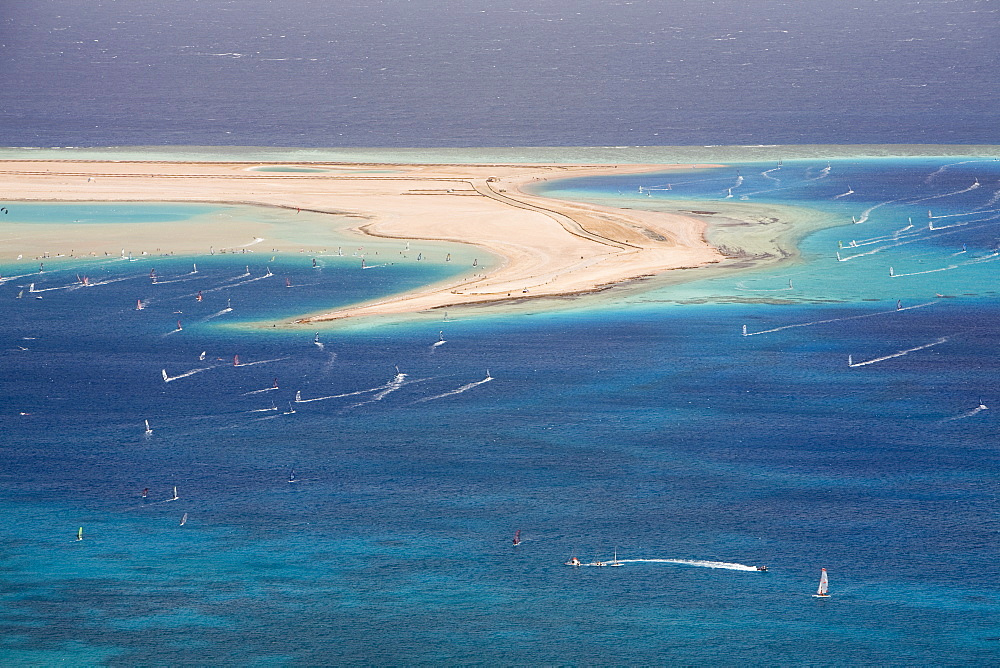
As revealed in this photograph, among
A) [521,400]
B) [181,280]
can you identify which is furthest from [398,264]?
[521,400]

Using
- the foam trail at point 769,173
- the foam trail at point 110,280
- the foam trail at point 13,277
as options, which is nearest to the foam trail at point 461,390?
the foam trail at point 110,280

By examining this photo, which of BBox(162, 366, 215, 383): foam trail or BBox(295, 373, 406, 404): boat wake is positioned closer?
BBox(295, 373, 406, 404): boat wake

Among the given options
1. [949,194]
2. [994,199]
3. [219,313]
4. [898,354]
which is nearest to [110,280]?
[219,313]

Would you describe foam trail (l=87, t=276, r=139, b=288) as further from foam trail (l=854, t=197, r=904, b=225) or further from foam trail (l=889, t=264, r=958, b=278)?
foam trail (l=854, t=197, r=904, b=225)

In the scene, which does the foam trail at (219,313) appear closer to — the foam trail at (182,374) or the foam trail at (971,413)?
the foam trail at (182,374)

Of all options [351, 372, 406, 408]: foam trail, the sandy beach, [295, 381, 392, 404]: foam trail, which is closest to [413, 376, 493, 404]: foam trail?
[351, 372, 406, 408]: foam trail

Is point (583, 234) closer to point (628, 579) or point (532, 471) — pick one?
point (532, 471)

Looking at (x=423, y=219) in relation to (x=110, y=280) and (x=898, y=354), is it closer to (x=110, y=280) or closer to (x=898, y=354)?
(x=110, y=280)
